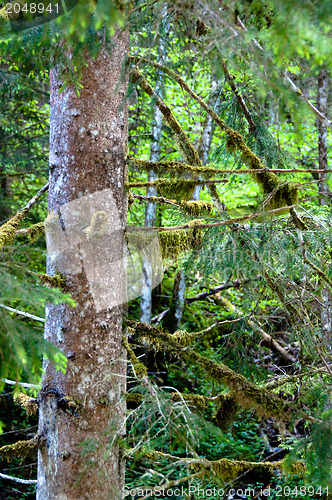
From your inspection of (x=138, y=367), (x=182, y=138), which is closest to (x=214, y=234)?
(x=182, y=138)

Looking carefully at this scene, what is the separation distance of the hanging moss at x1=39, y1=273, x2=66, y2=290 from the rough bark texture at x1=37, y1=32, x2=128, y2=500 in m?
0.04

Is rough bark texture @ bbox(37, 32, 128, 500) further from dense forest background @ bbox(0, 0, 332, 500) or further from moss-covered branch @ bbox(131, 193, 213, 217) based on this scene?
moss-covered branch @ bbox(131, 193, 213, 217)

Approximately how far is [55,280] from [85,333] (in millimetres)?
428

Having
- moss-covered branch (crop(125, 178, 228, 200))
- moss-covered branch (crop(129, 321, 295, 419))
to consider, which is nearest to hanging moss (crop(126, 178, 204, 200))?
moss-covered branch (crop(125, 178, 228, 200))

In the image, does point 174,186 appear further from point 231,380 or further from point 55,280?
point 231,380

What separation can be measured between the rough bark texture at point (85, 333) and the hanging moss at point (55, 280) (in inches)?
1.6

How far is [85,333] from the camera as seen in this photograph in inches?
104

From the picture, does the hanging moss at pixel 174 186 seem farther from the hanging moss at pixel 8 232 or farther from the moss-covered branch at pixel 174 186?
the hanging moss at pixel 8 232

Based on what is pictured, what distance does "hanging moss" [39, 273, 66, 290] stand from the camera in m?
2.48

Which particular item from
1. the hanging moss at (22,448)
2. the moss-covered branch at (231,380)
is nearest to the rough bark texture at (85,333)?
the hanging moss at (22,448)

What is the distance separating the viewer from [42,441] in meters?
2.61

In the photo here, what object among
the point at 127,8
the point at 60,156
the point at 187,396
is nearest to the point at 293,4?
the point at 127,8

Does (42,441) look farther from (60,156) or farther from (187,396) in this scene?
(60,156)

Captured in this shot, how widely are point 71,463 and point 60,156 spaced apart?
2.14 m
